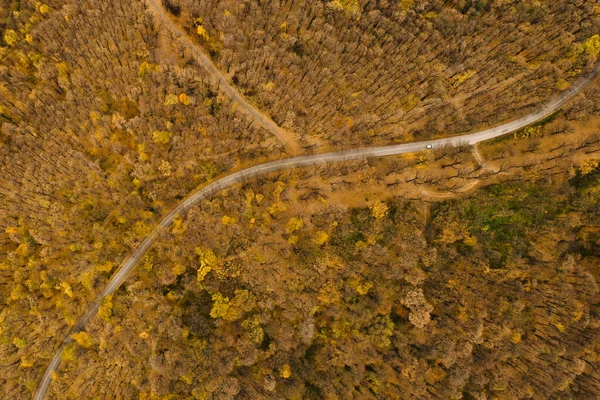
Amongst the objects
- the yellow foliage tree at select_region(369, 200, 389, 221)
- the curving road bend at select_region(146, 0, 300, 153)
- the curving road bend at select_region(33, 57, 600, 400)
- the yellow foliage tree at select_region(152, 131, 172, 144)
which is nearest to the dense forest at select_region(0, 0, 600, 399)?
the yellow foliage tree at select_region(152, 131, 172, 144)

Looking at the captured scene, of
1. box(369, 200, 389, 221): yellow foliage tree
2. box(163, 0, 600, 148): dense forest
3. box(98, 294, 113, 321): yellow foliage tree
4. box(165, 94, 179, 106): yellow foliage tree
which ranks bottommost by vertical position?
box(98, 294, 113, 321): yellow foliage tree

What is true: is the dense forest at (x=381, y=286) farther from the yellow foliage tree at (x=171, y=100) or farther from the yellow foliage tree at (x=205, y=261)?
the yellow foliage tree at (x=171, y=100)

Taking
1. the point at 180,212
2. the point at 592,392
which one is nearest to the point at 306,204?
the point at 180,212

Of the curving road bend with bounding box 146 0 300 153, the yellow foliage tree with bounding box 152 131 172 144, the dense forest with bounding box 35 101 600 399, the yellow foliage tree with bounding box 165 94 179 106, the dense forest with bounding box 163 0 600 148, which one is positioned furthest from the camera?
the curving road bend with bounding box 146 0 300 153

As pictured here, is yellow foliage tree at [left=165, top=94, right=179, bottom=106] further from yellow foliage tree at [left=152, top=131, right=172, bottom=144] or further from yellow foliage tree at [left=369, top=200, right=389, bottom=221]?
yellow foliage tree at [left=369, top=200, right=389, bottom=221]

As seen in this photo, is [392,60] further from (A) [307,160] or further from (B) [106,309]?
(B) [106,309]

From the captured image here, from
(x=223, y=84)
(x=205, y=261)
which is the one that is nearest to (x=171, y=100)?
(x=223, y=84)

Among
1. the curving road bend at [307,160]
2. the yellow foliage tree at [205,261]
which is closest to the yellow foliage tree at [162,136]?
the curving road bend at [307,160]
